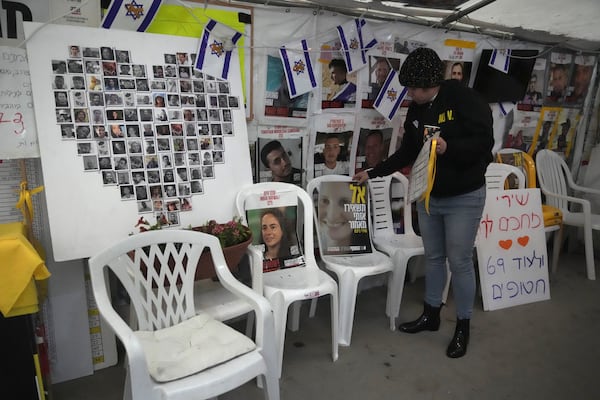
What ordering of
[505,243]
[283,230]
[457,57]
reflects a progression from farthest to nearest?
[457,57] < [505,243] < [283,230]

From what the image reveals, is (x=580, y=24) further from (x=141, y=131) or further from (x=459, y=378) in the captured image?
(x=141, y=131)

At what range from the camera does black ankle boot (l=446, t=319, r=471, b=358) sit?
2.31 m

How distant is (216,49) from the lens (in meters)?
2.13

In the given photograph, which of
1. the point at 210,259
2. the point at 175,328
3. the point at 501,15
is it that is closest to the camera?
the point at 175,328

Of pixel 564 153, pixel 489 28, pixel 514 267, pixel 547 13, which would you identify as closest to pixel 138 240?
pixel 514 267

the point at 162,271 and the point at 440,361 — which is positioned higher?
the point at 162,271

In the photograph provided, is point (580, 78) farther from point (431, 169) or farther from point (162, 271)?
point (162, 271)

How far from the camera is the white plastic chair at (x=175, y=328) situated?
4.38ft

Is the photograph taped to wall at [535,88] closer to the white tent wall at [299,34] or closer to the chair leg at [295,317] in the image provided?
the white tent wall at [299,34]

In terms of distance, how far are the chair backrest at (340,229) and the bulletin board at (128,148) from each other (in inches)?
22.1

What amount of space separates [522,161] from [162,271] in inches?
129

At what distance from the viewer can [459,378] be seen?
2.13 meters

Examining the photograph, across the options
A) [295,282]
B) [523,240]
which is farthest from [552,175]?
[295,282]

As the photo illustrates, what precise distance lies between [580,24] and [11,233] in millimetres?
4093
